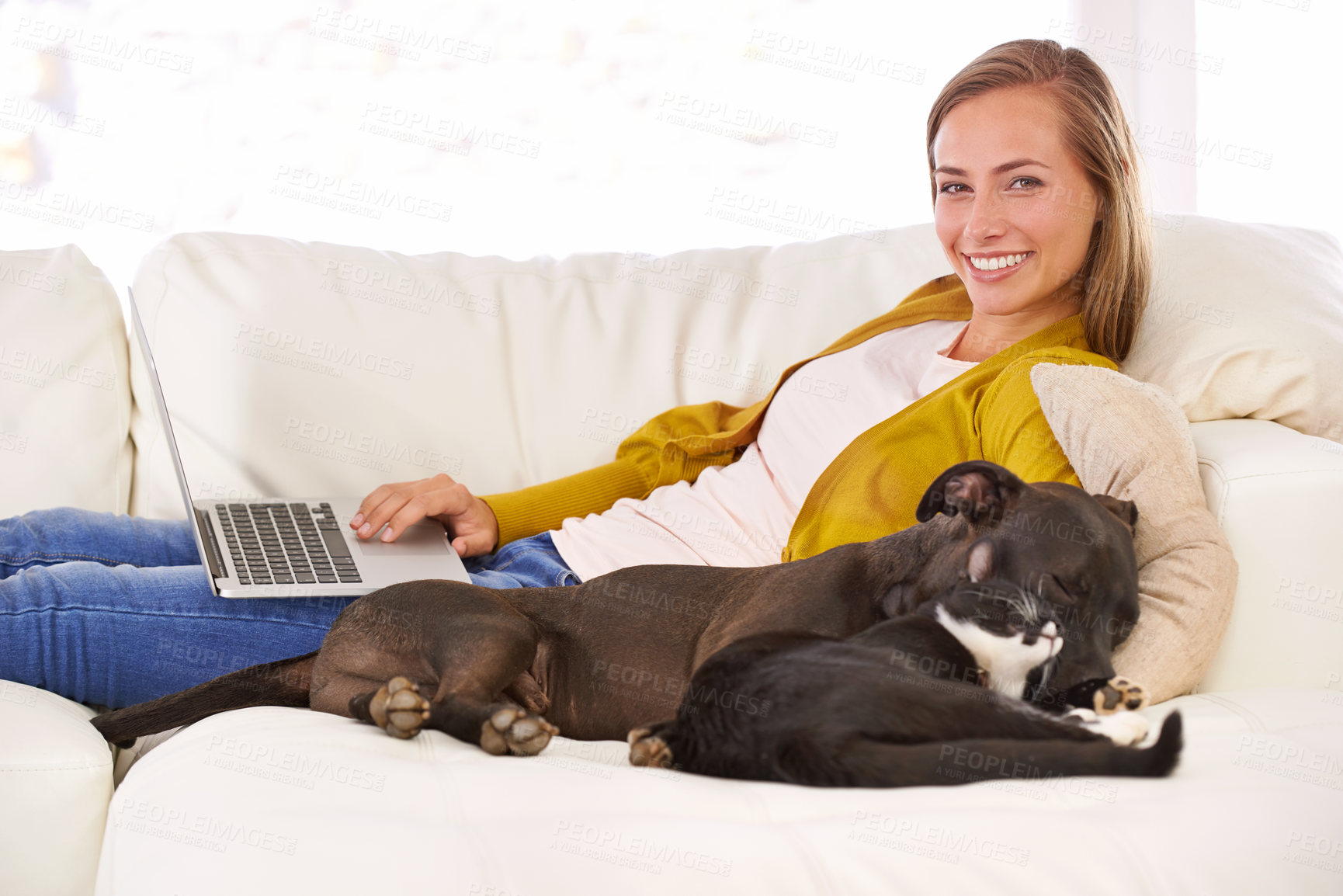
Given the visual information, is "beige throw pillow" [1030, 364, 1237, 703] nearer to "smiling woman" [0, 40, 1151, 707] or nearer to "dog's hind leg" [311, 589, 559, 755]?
"smiling woman" [0, 40, 1151, 707]

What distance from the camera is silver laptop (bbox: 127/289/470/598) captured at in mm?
1669

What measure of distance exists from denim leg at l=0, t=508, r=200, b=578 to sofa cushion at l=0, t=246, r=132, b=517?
28cm

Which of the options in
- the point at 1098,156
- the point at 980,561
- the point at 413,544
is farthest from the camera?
the point at 413,544

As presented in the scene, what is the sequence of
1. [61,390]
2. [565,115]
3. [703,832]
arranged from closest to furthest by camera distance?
[703,832] → [61,390] → [565,115]

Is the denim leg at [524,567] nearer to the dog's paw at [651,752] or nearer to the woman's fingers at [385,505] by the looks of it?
the woman's fingers at [385,505]

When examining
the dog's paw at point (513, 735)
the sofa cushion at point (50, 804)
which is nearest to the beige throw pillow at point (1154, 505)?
the dog's paw at point (513, 735)

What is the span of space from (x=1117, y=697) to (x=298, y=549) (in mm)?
1351

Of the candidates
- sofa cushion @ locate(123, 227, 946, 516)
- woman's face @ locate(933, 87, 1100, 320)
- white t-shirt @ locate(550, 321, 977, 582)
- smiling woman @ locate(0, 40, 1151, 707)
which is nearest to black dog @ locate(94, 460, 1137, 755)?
smiling woman @ locate(0, 40, 1151, 707)

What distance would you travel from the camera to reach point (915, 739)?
1003 mm

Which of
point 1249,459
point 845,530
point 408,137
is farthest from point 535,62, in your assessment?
point 1249,459

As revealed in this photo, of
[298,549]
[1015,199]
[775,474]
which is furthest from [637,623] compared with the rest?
[1015,199]

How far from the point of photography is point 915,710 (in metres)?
1.00

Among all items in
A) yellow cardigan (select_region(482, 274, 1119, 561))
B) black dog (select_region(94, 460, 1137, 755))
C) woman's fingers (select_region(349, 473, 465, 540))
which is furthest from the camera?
woman's fingers (select_region(349, 473, 465, 540))

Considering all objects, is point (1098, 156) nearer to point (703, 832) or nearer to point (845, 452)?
point (845, 452)
